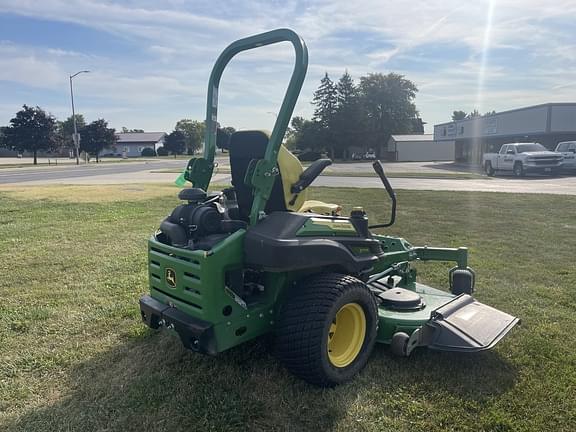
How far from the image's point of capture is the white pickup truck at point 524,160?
23.3 m

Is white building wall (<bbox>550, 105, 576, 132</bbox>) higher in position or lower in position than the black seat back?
higher

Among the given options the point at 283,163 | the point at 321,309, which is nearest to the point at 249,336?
the point at 321,309

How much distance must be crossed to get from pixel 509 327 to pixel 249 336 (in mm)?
2026

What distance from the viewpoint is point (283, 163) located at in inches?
126

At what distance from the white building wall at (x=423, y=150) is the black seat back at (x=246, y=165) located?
195ft

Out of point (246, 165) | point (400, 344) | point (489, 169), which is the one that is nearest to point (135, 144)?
point (489, 169)

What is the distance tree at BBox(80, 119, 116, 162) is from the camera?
55.1 m

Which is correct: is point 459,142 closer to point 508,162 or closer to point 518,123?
point 518,123

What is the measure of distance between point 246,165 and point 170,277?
0.96 metres

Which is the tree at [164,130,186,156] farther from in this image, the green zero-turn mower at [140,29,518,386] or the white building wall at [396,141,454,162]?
the green zero-turn mower at [140,29,518,386]

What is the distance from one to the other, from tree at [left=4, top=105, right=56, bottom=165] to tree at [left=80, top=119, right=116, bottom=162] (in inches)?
368

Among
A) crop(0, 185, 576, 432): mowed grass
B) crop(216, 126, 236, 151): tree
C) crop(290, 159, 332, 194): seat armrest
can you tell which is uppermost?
crop(216, 126, 236, 151): tree

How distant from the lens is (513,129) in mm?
36000

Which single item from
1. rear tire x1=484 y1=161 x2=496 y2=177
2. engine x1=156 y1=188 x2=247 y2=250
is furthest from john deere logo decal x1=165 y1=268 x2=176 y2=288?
rear tire x1=484 y1=161 x2=496 y2=177
